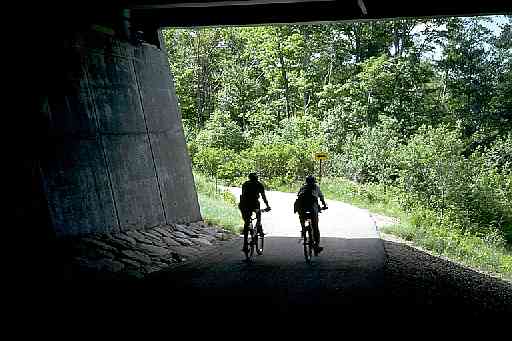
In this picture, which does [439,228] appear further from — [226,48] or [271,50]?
[226,48]

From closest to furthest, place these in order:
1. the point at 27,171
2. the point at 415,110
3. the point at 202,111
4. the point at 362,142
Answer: the point at 27,171 < the point at 362,142 < the point at 415,110 < the point at 202,111

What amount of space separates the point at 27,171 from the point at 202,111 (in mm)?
43765

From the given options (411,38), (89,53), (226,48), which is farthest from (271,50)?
(89,53)

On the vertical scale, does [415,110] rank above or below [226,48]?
below

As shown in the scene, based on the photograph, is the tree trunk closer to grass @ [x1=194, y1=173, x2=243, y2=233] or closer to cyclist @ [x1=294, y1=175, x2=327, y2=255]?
grass @ [x1=194, y1=173, x2=243, y2=233]

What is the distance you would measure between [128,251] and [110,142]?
2.57 m

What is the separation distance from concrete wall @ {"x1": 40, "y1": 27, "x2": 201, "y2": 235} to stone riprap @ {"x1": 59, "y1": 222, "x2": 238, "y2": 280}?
272 mm

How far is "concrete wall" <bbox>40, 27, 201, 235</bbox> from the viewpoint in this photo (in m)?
10.9

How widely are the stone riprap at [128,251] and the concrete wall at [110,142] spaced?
272 millimetres

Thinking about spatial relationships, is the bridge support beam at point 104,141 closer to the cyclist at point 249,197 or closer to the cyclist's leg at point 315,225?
the cyclist at point 249,197

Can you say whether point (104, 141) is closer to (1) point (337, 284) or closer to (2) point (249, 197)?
(2) point (249, 197)

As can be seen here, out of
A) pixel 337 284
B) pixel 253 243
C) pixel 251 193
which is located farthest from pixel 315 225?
pixel 337 284

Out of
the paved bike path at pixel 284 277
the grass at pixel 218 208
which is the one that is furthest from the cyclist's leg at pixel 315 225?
the grass at pixel 218 208

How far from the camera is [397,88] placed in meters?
41.4
